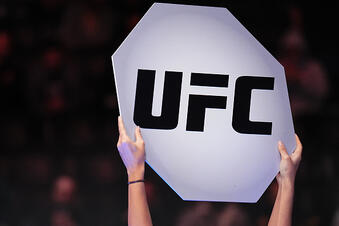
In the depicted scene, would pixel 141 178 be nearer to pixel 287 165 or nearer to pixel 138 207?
pixel 138 207

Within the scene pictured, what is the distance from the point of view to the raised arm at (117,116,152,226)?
1.56 meters

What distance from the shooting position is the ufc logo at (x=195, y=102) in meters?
1.67

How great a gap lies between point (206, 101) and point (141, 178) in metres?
0.31

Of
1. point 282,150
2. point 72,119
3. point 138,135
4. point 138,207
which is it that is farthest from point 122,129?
point 282,150

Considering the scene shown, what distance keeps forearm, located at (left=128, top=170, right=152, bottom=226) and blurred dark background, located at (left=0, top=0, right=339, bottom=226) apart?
0.27 meters

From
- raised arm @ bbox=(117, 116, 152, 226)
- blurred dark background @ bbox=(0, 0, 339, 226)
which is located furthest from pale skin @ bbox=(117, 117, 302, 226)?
blurred dark background @ bbox=(0, 0, 339, 226)

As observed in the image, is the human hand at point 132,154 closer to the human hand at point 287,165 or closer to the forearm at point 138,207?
the forearm at point 138,207

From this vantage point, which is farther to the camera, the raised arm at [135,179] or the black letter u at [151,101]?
the black letter u at [151,101]

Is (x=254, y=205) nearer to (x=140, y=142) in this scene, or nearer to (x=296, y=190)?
(x=296, y=190)

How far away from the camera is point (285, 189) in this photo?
65.7 inches

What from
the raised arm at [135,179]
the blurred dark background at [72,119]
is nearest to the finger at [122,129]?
the raised arm at [135,179]

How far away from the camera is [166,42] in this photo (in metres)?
1.69

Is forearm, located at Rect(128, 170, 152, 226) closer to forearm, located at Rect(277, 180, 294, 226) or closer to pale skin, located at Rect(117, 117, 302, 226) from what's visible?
pale skin, located at Rect(117, 117, 302, 226)

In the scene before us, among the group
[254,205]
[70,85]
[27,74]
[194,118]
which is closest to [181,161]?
[194,118]
